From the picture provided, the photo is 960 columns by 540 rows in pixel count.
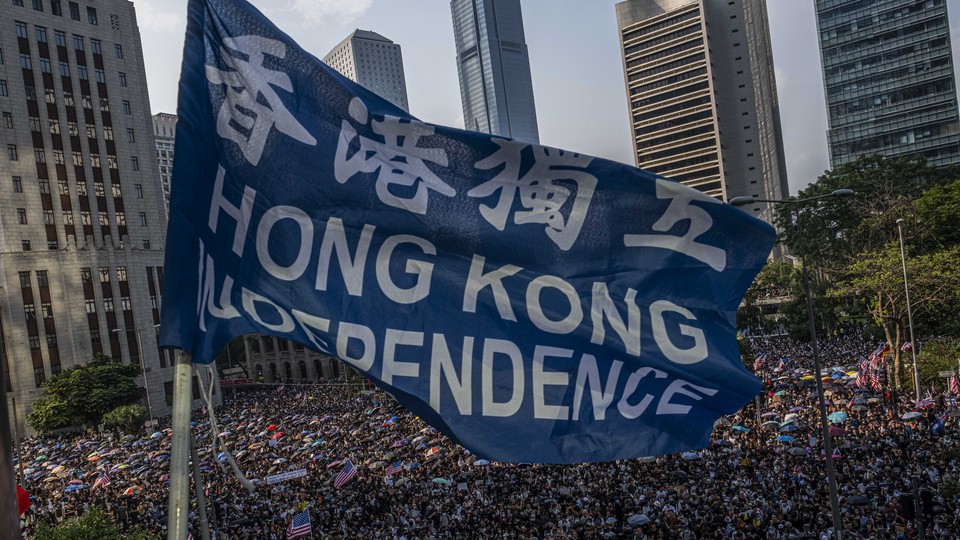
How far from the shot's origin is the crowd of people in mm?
17141

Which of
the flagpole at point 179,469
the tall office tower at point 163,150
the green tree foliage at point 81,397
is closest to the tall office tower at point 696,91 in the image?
the green tree foliage at point 81,397

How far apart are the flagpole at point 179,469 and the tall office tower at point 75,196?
6114 centimetres

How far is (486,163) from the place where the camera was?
16.2 feet

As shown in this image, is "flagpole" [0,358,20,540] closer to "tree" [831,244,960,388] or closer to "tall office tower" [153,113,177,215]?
"tree" [831,244,960,388]

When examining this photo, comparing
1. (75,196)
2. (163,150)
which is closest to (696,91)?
(75,196)

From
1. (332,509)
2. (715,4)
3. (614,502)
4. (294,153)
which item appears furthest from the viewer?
(715,4)

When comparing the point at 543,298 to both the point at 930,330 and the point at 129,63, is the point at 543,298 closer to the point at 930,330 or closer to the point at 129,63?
the point at 930,330

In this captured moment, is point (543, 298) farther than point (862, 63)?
No

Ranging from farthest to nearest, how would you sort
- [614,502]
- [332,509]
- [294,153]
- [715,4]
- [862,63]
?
[715,4]
[862,63]
[332,509]
[614,502]
[294,153]

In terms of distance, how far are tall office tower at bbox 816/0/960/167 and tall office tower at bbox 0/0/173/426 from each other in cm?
8529

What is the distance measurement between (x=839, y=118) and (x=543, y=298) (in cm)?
10803

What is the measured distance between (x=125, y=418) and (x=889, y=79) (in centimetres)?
9538

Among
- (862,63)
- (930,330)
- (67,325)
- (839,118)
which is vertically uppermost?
(862,63)

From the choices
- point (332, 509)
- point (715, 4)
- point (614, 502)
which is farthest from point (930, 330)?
point (715, 4)
